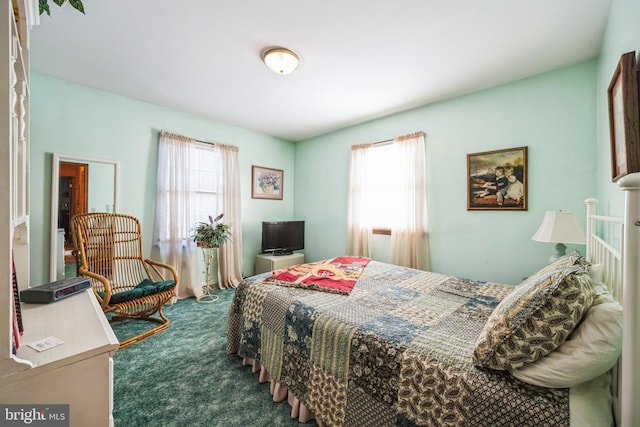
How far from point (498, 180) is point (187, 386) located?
3.39 m

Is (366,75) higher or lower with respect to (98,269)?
higher

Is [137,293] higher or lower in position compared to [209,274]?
higher

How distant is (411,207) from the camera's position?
11.0 ft

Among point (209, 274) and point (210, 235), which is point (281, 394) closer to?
point (210, 235)

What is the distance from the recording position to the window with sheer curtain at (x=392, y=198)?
10.7ft

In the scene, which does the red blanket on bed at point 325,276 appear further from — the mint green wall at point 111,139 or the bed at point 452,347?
the mint green wall at point 111,139

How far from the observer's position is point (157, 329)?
2527 mm

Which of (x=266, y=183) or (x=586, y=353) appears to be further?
(x=266, y=183)

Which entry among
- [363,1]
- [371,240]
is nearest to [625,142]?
[363,1]

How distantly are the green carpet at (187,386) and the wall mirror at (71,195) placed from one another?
40.6 inches

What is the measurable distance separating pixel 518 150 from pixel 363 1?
6.98ft

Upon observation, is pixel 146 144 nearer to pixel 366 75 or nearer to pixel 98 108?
pixel 98 108

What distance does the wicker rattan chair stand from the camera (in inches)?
94.1

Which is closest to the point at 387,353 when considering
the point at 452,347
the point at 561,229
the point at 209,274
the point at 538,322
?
the point at 452,347
